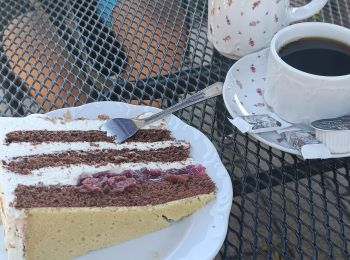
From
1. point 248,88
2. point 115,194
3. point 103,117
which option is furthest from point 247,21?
Result: point 115,194

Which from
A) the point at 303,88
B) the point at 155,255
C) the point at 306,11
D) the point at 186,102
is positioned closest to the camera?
the point at 155,255

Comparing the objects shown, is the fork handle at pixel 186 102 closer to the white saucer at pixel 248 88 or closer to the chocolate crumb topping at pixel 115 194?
the white saucer at pixel 248 88

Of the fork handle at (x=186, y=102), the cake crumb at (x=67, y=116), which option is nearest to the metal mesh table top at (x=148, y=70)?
the fork handle at (x=186, y=102)

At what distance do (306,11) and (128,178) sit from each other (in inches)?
21.9

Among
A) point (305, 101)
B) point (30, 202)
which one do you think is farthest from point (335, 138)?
point (30, 202)

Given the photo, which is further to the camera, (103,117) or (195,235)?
(103,117)

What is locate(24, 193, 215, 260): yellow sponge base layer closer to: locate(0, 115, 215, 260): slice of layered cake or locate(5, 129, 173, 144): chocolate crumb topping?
locate(0, 115, 215, 260): slice of layered cake

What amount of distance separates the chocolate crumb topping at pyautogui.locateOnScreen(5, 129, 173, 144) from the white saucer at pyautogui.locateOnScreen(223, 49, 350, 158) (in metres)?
0.15

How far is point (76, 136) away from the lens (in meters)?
0.87

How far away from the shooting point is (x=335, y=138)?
80cm

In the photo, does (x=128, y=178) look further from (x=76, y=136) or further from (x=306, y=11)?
(x=306, y=11)

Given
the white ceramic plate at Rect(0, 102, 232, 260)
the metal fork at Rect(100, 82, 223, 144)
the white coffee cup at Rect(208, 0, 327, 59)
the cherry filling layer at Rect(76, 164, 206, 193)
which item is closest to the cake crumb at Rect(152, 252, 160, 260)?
the white ceramic plate at Rect(0, 102, 232, 260)

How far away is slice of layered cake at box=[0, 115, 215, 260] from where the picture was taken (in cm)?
73

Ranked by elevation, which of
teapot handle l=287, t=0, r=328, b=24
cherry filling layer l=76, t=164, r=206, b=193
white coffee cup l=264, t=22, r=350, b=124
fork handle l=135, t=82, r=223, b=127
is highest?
teapot handle l=287, t=0, r=328, b=24
